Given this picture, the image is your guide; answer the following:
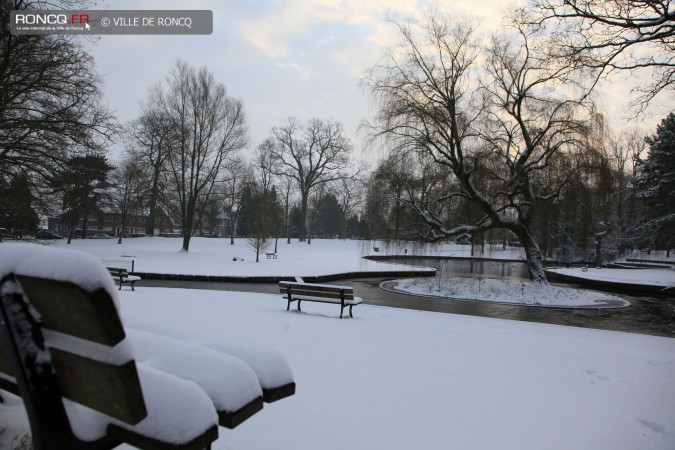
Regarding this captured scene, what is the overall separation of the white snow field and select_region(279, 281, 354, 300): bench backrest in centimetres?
76

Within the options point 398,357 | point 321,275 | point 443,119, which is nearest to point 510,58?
point 443,119

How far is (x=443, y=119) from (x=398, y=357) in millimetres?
13483

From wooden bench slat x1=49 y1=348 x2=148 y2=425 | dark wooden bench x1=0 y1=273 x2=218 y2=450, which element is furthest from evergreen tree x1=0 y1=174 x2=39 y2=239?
wooden bench slat x1=49 y1=348 x2=148 y2=425

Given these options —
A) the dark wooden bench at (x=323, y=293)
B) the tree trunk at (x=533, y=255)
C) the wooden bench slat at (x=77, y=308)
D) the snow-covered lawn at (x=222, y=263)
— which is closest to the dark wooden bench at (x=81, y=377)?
the wooden bench slat at (x=77, y=308)

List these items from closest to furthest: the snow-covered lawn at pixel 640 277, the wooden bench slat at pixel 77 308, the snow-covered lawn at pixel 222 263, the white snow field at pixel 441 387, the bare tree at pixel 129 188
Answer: the wooden bench slat at pixel 77 308
the white snow field at pixel 441 387
the snow-covered lawn at pixel 222 263
the snow-covered lawn at pixel 640 277
the bare tree at pixel 129 188

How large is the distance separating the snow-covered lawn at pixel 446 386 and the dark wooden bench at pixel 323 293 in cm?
59

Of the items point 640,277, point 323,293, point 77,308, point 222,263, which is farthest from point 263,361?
point 640,277

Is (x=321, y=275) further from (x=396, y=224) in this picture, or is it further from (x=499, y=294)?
(x=499, y=294)

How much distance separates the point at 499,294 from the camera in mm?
17312

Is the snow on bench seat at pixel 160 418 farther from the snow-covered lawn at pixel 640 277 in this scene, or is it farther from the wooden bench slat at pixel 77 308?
the snow-covered lawn at pixel 640 277

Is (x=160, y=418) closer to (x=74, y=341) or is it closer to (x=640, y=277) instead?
(x=74, y=341)

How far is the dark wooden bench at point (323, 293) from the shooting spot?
31.0 ft

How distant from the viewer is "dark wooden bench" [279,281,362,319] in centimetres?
945

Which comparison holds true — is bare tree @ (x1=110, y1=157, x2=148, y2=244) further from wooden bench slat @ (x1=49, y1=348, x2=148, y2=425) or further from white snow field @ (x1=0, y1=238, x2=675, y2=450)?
wooden bench slat @ (x1=49, y1=348, x2=148, y2=425)
